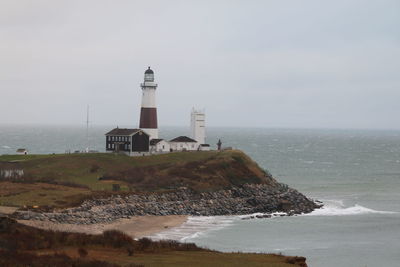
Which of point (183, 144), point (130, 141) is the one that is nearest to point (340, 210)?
point (183, 144)

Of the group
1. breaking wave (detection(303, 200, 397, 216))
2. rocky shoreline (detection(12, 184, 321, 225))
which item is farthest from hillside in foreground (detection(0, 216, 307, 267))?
breaking wave (detection(303, 200, 397, 216))

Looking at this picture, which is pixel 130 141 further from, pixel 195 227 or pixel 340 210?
pixel 195 227

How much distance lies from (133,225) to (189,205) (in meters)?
11.2

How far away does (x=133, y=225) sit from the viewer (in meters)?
57.6

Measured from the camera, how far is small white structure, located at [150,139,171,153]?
8900cm

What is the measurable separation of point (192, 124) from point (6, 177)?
31136 millimetres

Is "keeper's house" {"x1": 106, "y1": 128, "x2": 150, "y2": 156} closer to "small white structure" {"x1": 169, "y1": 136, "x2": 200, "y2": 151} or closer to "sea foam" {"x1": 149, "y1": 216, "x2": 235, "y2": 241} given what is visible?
"small white structure" {"x1": 169, "y1": 136, "x2": 200, "y2": 151}

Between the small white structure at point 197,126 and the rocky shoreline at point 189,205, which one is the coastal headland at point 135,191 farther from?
the small white structure at point 197,126

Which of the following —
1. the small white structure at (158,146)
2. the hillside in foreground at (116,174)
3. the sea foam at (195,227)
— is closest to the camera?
the sea foam at (195,227)

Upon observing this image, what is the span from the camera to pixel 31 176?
73.2 metres

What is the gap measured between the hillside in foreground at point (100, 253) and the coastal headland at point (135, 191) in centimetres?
1283

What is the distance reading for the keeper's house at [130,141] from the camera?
86.2 meters

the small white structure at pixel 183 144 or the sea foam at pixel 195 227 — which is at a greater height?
the small white structure at pixel 183 144

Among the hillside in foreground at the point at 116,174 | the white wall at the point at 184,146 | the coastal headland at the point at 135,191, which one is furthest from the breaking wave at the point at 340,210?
the white wall at the point at 184,146
